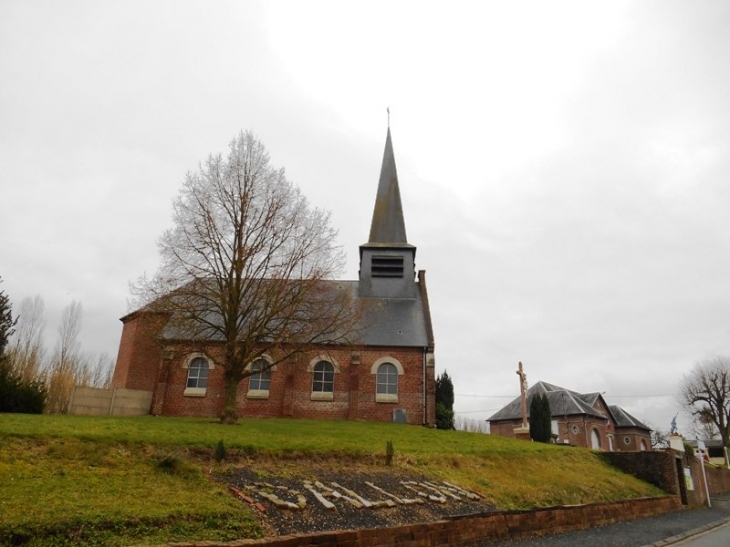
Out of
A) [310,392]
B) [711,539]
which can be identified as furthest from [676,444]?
[310,392]

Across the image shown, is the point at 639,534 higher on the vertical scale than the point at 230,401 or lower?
lower

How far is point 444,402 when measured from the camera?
2748 cm

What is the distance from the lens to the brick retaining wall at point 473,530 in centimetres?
732

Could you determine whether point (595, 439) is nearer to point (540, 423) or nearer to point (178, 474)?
point (540, 423)

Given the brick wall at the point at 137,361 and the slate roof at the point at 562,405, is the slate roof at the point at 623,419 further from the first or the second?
the brick wall at the point at 137,361

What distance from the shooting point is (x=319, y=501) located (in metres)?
9.48

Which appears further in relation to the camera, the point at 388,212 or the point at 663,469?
the point at 388,212

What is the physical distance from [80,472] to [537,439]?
26216mm

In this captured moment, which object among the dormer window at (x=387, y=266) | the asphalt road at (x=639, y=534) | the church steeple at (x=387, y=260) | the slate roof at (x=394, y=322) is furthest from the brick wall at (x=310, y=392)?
the asphalt road at (x=639, y=534)

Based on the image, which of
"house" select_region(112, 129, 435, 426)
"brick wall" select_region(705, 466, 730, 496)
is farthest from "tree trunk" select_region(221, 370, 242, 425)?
"brick wall" select_region(705, 466, 730, 496)

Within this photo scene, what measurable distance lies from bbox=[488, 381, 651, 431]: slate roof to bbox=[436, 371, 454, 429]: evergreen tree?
22.4 metres

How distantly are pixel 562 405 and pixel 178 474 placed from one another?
46430 millimetres

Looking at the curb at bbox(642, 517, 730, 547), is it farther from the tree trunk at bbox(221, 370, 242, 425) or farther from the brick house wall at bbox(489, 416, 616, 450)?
the brick house wall at bbox(489, 416, 616, 450)

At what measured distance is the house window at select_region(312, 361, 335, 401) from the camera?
26.6 m
